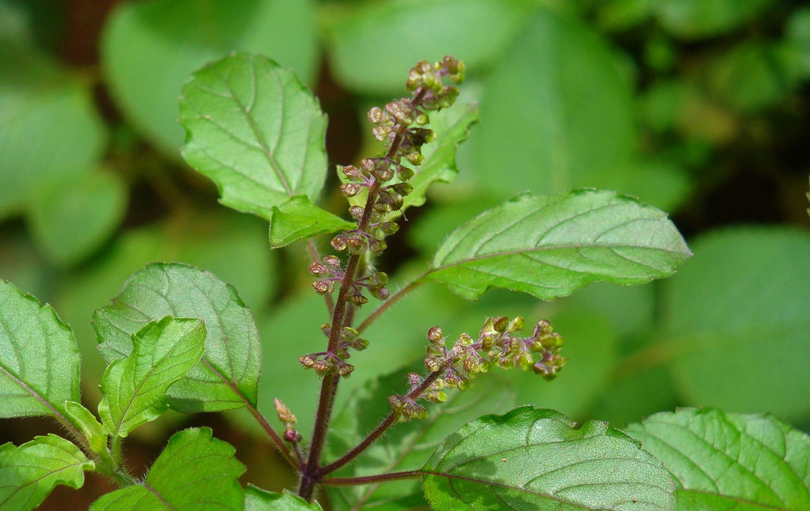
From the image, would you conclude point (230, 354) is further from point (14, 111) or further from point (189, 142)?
point (14, 111)

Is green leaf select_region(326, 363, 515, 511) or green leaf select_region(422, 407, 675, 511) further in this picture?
green leaf select_region(326, 363, 515, 511)

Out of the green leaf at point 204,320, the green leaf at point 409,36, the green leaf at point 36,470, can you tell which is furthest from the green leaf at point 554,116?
the green leaf at point 36,470

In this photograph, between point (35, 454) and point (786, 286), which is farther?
point (786, 286)

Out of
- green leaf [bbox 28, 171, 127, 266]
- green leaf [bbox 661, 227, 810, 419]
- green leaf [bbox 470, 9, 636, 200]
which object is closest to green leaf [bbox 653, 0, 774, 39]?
green leaf [bbox 470, 9, 636, 200]

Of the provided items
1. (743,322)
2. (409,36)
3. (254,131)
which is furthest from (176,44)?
(743,322)

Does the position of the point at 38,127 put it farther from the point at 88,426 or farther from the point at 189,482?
the point at 189,482

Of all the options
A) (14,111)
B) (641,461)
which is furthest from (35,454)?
(14,111)

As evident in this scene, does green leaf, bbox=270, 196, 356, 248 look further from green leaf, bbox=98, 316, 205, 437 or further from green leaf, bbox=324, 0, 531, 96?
green leaf, bbox=324, 0, 531, 96
